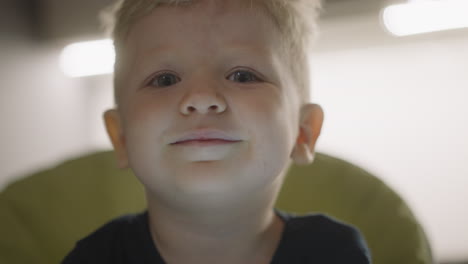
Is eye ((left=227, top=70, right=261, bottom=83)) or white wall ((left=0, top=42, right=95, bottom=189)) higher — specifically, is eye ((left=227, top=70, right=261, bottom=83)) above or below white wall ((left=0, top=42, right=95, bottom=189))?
above

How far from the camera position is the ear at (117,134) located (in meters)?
0.93

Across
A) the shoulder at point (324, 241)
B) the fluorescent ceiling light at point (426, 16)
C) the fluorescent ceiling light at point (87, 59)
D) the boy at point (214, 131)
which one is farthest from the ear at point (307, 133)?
the fluorescent ceiling light at point (87, 59)

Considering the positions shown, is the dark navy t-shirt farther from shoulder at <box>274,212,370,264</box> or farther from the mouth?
the mouth

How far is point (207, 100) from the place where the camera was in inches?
28.0

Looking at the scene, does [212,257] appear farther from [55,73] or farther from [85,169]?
[55,73]

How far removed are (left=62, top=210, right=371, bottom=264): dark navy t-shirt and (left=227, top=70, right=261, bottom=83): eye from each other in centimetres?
30

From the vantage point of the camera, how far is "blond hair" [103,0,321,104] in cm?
83

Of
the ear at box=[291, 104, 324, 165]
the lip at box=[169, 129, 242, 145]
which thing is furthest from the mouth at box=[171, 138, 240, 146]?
the ear at box=[291, 104, 324, 165]

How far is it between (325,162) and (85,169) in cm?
53

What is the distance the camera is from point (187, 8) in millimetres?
784

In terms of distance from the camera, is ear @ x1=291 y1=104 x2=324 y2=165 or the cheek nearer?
the cheek

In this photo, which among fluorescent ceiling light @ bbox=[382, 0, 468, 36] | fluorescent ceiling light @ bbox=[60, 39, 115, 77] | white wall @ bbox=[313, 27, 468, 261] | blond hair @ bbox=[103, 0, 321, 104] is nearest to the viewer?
blond hair @ bbox=[103, 0, 321, 104]

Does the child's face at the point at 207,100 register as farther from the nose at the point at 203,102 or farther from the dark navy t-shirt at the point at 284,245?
the dark navy t-shirt at the point at 284,245

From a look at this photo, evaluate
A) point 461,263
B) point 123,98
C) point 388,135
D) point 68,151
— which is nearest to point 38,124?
point 68,151
